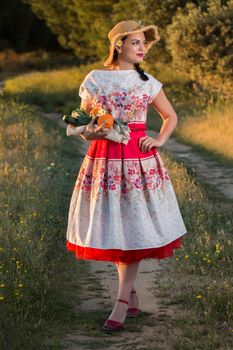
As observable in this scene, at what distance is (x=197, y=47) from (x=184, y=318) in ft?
44.5

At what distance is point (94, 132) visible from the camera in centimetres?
550

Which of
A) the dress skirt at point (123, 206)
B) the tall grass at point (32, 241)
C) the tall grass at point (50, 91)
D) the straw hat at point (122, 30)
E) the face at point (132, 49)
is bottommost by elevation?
the tall grass at point (50, 91)

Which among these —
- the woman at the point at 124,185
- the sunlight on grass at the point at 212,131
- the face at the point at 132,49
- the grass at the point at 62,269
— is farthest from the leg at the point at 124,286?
the sunlight on grass at the point at 212,131

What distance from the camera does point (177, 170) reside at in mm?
11664

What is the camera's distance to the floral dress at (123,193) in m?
5.50

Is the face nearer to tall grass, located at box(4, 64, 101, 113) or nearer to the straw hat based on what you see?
the straw hat

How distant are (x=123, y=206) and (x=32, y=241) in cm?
174

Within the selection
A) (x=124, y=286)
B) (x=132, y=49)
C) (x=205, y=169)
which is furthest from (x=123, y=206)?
(x=205, y=169)

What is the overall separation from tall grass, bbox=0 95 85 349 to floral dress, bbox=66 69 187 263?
538mm

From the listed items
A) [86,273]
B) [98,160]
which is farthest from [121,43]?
[86,273]

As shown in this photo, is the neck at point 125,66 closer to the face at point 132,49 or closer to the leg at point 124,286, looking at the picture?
the face at point 132,49

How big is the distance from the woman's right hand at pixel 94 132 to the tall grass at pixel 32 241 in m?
1.16

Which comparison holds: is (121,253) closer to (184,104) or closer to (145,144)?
(145,144)

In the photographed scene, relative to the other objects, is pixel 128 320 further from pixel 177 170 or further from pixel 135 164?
pixel 177 170
